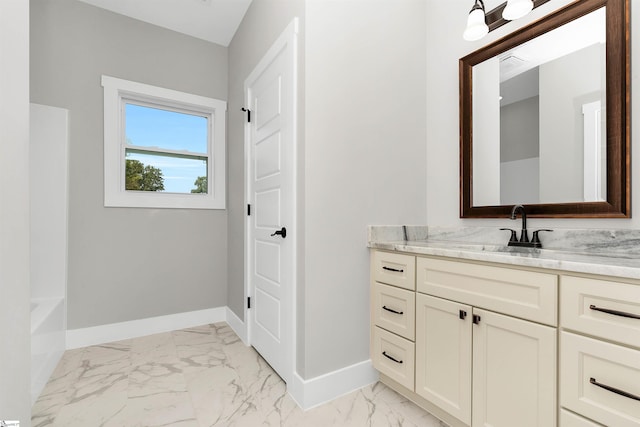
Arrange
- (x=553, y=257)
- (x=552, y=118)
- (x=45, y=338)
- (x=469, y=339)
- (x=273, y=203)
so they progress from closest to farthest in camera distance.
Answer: (x=553, y=257), (x=469, y=339), (x=552, y=118), (x=45, y=338), (x=273, y=203)

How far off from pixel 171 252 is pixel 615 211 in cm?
302

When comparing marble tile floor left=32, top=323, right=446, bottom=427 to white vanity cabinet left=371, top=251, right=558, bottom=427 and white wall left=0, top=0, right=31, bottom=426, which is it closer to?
white vanity cabinet left=371, top=251, right=558, bottom=427

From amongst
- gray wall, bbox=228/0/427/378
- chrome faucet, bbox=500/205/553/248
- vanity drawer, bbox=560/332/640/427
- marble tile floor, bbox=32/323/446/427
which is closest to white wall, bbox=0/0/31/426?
marble tile floor, bbox=32/323/446/427


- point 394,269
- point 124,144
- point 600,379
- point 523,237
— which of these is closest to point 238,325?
point 394,269

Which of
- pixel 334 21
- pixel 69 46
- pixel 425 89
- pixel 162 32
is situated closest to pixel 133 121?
pixel 69 46

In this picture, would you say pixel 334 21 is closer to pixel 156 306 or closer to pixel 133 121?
pixel 133 121

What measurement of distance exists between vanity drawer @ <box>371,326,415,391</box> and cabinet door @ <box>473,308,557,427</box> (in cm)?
35

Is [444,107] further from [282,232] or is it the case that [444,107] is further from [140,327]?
[140,327]

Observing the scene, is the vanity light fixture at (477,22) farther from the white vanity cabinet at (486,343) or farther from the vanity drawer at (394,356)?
the vanity drawer at (394,356)

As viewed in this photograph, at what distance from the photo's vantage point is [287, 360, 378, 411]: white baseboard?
5.17 ft

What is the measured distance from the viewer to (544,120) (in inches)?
60.1

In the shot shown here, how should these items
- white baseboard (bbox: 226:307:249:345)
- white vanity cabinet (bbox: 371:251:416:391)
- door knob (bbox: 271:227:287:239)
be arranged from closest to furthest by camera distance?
white vanity cabinet (bbox: 371:251:416:391) < door knob (bbox: 271:227:287:239) < white baseboard (bbox: 226:307:249:345)

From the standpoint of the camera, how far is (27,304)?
3.31 feet

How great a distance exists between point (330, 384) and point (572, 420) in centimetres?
106
